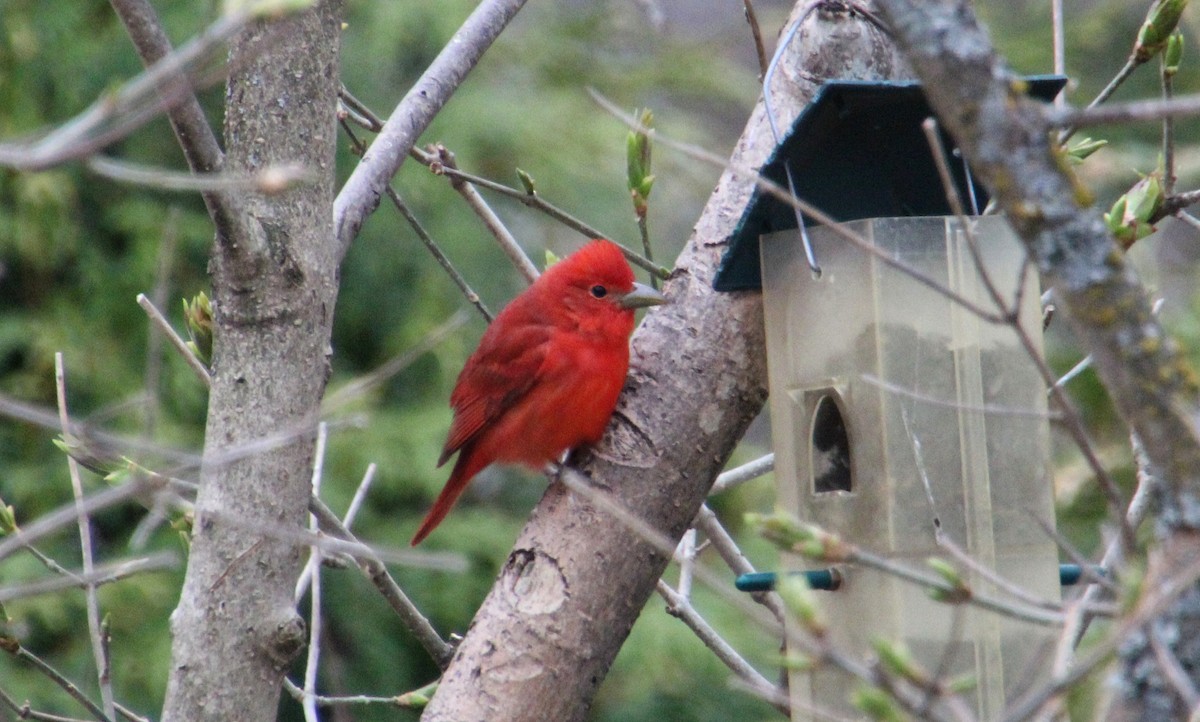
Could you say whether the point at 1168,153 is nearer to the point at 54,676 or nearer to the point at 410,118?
the point at 410,118

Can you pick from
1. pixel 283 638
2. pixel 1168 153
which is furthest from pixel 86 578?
pixel 1168 153

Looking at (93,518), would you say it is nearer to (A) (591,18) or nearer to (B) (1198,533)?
(A) (591,18)

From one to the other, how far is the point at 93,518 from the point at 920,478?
4.34m

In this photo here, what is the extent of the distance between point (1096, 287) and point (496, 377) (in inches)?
122

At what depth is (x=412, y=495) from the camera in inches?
262

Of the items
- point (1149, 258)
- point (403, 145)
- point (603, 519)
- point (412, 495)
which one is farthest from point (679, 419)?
point (1149, 258)

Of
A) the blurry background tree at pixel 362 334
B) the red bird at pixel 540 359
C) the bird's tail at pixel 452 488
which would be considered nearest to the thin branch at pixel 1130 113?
the red bird at pixel 540 359

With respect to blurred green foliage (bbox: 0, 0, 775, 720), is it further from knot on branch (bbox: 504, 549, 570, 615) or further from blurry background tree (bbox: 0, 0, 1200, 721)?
Result: knot on branch (bbox: 504, 549, 570, 615)

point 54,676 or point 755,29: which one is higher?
point 755,29

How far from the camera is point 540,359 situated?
460cm

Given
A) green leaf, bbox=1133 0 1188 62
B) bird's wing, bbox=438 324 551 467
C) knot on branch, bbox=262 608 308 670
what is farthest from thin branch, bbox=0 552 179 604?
green leaf, bbox=1133 0 1188 62

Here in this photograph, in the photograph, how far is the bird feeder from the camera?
296 cm

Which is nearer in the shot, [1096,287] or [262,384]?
[1096,287]

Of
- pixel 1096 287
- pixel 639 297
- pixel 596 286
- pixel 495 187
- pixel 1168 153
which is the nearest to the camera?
pixel 1096 287
